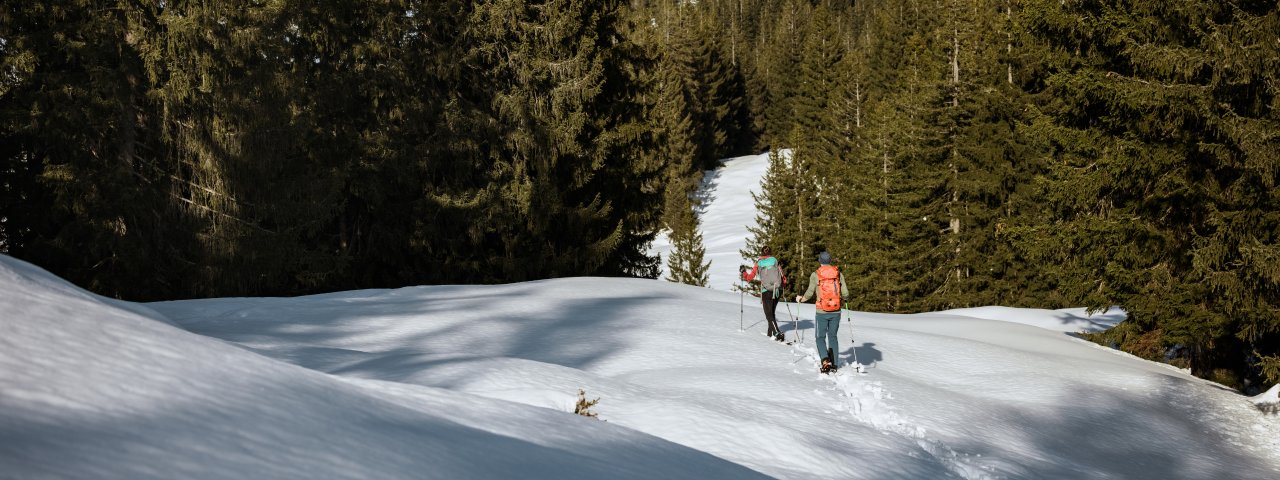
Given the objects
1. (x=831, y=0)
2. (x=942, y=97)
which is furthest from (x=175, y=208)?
(x=831, y=0)

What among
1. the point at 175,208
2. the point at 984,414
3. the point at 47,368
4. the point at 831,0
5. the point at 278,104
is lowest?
the point at 984,414

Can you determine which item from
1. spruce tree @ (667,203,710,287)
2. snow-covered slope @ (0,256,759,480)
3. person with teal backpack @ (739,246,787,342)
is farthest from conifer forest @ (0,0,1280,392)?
snow-covered slope @ (0,256,759,480)

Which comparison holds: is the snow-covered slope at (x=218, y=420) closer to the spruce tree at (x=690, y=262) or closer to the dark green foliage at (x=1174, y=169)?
the dark green foliage at (x=1174, y=169)

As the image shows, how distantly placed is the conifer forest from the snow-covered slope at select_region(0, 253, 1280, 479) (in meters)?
2.43

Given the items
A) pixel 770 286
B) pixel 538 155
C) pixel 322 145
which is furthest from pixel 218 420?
pixel 538 155

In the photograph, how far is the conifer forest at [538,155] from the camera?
1320cm

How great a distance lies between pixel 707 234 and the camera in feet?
201

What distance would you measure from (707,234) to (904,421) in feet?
171

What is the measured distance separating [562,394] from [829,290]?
5.25 meters

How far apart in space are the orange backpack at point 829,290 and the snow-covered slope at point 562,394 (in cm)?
101

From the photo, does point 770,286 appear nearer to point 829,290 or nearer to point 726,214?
point 829,290

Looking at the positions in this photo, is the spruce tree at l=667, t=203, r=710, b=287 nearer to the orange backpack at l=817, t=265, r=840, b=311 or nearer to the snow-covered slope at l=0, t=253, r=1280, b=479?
the snow-covered slope at l=0, t=253, r=1280, b=479

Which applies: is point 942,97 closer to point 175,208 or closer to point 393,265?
point 393,265

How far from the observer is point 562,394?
767cm
